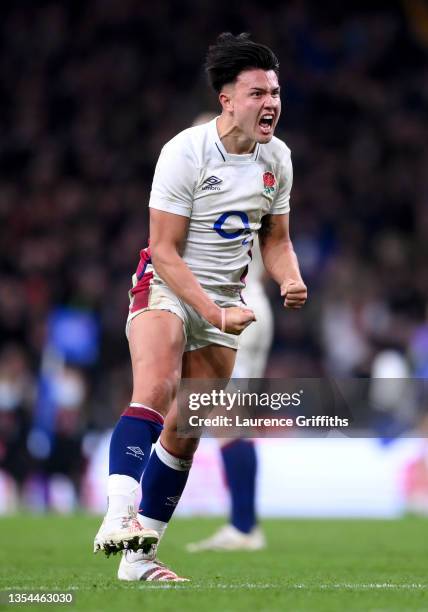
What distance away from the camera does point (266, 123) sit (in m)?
5.18

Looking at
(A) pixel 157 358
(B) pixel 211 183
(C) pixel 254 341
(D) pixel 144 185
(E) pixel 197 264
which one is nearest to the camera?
(A) pixel 157 358

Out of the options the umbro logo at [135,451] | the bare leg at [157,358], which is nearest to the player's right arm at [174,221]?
the bare leg at [157,358]

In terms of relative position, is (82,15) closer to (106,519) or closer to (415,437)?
(415,437)

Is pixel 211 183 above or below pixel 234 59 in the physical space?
below

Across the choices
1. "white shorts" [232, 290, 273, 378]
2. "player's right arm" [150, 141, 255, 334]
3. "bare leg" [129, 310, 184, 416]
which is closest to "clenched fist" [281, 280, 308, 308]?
"player's right arm" [150, 141, 255, 334]

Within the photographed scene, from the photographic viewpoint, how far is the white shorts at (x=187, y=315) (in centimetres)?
518

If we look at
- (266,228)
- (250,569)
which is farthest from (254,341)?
(266,228)

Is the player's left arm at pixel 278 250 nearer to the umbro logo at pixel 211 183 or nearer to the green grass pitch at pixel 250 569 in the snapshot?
the umbro logo at pixel 211 183

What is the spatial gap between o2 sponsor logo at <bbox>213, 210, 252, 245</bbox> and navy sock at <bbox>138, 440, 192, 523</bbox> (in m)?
0.92

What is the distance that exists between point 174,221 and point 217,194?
23 cm

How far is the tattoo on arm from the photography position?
5.53m

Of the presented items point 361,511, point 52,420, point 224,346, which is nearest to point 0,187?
point 52,420

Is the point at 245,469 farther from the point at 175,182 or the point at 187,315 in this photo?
the point at 175,182

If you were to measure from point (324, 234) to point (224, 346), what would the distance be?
10.1m
